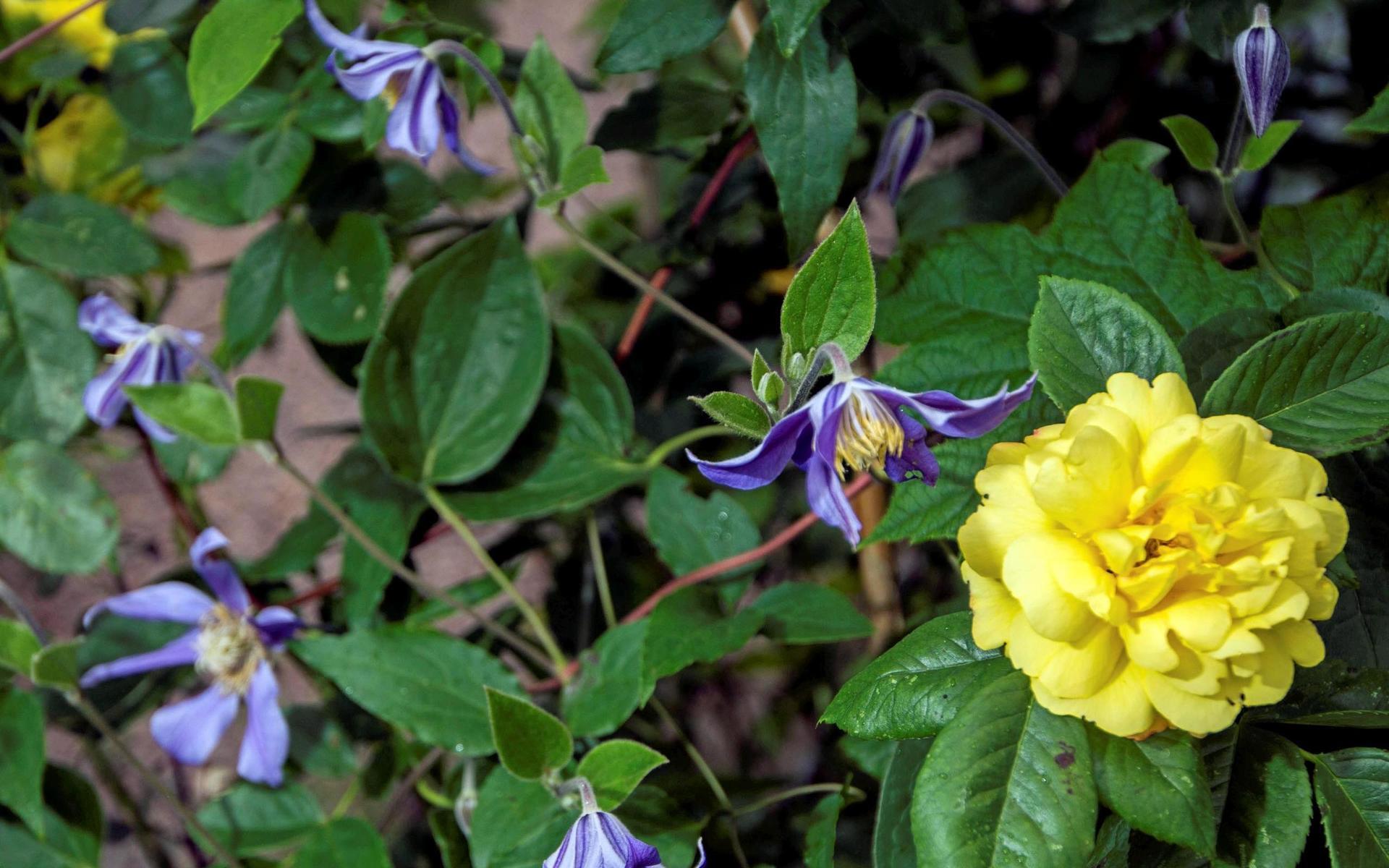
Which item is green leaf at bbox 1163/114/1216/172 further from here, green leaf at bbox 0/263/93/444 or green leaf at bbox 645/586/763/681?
green leaf at bbox 0/263/93/444

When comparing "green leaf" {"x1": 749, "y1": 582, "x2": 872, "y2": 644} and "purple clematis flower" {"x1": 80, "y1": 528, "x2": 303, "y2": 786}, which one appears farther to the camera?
"purple clematis flower" {"x1": 80, "y1": 528, "x2": 303, "y2": 786}

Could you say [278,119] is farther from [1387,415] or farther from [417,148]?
[1387,415]

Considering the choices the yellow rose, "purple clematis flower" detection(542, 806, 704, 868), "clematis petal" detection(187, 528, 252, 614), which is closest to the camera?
the yellow rose

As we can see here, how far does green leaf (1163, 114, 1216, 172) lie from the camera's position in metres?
0.48

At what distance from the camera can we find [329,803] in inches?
32.8

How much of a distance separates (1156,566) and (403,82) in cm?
45

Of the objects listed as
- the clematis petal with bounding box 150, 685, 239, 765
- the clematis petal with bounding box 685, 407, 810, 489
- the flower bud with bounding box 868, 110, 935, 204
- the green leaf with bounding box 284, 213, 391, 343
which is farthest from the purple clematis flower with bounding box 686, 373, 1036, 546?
the clematis petal with bounding box 150, 685, 239, 765

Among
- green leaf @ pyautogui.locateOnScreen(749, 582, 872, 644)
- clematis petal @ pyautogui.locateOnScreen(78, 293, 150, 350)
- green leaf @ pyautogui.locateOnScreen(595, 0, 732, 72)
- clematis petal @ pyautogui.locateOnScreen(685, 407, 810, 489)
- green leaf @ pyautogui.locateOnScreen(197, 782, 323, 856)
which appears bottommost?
green leaf @ pyautogui.locateOnScreen(197, 782, 323, 856)

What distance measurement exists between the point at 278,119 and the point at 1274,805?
643mm

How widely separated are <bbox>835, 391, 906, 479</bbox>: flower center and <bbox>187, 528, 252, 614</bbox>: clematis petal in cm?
40

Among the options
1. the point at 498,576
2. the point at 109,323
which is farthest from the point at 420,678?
the point at 109,323

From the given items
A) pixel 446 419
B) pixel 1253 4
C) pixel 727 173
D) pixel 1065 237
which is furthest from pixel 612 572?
pixel 1253 4

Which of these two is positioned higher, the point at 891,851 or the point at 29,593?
the point at 891,851

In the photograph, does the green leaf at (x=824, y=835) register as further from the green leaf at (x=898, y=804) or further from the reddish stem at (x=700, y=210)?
the reddish stem at (x=700, y=210)
